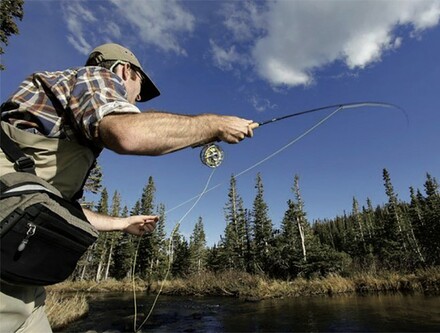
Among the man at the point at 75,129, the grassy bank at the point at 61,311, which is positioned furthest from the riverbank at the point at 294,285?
the man at the point at 75,129

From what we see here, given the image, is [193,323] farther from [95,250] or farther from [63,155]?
[95,250]

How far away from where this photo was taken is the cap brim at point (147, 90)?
2166 mm

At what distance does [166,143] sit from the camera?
1.47m

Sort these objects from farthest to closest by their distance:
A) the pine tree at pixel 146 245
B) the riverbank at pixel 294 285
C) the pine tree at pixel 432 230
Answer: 1. the pine tree at pixel 146 245
2. the pine tree at pixel 432 230
3. the riverbank at pixel 294 285

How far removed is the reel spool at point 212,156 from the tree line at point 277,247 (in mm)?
32837

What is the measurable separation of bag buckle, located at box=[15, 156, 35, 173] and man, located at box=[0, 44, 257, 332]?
0.16ft

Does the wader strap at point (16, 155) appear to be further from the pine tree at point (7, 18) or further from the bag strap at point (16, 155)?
the pine tree at point (7, 18)

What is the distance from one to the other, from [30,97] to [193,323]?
17.6m

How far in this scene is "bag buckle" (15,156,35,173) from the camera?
4.75 ft

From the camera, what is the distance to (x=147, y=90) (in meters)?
2.27

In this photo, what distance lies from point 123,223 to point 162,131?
4.81 ft

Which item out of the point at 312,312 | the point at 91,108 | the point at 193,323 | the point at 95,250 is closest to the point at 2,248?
the point at 91,108

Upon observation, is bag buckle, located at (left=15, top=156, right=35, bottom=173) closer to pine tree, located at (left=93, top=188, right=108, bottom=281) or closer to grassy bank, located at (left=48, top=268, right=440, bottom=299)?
grassy bank, located at (left=48, top=268, right=440, bottom=299)

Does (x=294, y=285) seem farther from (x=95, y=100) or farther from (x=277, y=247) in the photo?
(x=95, y=100)
